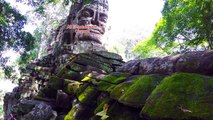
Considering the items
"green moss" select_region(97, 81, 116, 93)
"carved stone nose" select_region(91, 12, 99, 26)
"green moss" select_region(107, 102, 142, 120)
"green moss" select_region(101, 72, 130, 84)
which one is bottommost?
"green moss" select_region(107, 102, 142, 120)

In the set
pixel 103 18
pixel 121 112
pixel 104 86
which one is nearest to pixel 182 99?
pixel 121 112

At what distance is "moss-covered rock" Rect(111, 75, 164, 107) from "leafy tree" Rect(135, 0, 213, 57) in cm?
1288

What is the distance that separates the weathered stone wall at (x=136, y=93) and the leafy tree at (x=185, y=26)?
10416mm

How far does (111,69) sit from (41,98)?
272 centimetres

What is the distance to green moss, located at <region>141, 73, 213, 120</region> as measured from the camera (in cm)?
246

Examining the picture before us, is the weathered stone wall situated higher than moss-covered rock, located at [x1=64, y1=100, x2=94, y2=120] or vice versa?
the weathered stone wall

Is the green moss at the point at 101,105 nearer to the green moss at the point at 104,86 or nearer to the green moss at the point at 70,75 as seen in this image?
the green moss at the point at 104,86

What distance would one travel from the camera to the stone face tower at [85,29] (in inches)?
548

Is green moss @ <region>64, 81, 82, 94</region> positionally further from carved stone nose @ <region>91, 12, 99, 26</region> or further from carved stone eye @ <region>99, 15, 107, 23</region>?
carved stone eye @ <region>99, 15, 107, 23</region>

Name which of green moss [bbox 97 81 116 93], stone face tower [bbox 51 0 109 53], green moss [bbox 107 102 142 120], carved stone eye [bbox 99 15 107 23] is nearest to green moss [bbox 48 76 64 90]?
green moss [bbox 97 81 116 93]

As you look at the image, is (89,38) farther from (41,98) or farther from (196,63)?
(196,63)

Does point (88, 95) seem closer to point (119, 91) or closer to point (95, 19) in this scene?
point (119, 91)

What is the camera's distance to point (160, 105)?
2797 millimetres

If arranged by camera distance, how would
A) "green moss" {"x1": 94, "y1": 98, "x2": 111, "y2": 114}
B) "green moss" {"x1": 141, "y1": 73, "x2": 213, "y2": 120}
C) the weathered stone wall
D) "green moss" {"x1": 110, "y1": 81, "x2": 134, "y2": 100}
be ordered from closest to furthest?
1. "green moss" {"x1": 141, "y1": 73, "x2": 213, "y2": 120}
2. the weathered stone wall
3. "green moss" {"x1": 110, "y1": 81, "x2": 134, "y2": 100}
4. "green moss" {"x1": 94, "y1": 98, "x2": 111, "y2": 114}
